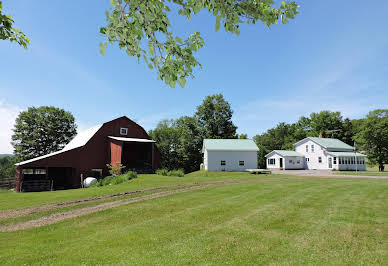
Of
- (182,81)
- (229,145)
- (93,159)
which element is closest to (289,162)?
(229,145)

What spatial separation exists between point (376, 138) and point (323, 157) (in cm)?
1094

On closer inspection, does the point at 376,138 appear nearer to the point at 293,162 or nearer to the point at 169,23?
the point at 293,162

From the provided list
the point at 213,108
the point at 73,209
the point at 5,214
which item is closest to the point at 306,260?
the point at 73,209

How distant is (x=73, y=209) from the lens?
9.09 m

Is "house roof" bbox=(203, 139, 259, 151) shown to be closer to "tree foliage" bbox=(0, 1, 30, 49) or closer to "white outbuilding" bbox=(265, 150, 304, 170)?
"white outbuilding" bbox=(265, 150, 304, 170)

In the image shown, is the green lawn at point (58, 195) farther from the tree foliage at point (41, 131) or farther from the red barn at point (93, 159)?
the tree foliage at point (41, 131)

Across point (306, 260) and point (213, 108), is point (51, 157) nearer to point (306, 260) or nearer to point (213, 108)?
point (306, 260)

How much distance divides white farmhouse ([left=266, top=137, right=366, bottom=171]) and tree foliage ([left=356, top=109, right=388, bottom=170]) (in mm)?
2584

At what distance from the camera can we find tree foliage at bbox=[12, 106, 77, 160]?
46.1 m

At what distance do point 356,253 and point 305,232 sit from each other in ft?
4.46

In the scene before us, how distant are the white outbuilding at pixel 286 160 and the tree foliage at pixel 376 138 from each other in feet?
41.1

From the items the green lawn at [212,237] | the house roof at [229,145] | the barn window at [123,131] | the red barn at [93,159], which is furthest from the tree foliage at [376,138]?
the barn window at [123,131]

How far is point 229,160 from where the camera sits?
37969 millimetres

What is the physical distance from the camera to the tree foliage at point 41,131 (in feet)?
151
